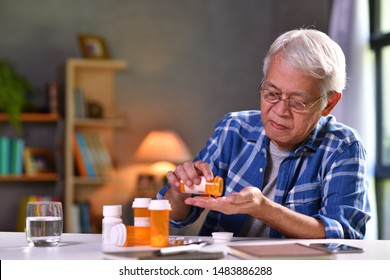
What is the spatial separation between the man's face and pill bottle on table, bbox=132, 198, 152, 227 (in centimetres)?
59

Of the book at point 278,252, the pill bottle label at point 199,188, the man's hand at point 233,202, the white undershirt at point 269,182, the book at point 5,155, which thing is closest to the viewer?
the book at point 278,252

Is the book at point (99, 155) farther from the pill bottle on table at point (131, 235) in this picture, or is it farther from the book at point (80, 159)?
the pill bottle on table at point (131, 235)

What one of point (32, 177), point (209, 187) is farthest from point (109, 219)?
point (32, 177)

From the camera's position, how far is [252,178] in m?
2.18

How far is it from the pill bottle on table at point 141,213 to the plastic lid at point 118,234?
0.04 meters

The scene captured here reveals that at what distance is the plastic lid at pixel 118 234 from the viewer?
1578mm

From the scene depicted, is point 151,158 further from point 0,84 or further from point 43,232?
point 43,232

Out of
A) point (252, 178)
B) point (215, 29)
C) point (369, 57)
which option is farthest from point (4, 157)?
point (252, 178)

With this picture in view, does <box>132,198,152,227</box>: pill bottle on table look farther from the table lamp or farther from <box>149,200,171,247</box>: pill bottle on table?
the table lamp

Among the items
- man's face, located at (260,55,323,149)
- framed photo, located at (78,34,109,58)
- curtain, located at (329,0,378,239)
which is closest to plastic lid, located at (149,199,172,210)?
man's face, located at (260,55,323,149)

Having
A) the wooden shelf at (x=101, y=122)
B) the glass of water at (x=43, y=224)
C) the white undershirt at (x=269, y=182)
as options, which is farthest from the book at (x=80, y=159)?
the glass of water at (x=43, y=224)

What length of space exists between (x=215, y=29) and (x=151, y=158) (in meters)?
1.29

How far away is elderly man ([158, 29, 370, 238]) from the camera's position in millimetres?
2018

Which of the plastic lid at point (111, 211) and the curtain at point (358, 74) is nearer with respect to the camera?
the plastic lid at point (111, 211)
